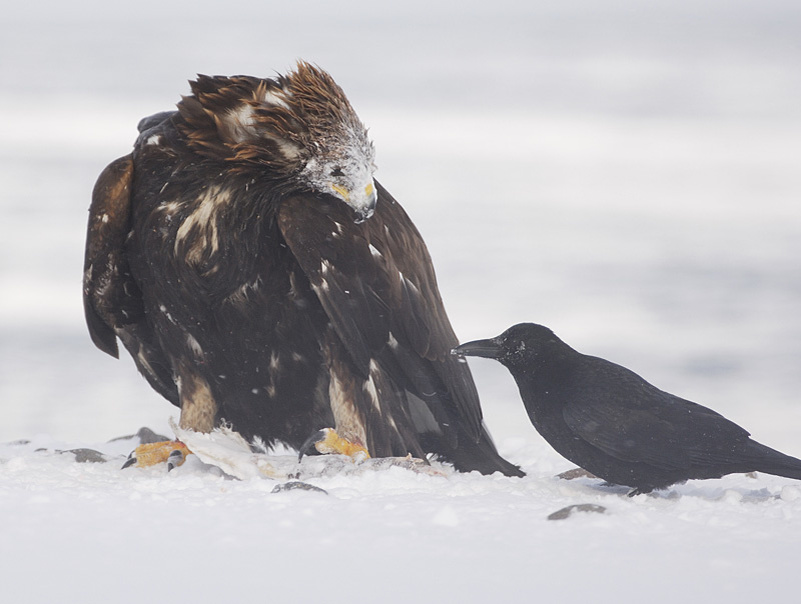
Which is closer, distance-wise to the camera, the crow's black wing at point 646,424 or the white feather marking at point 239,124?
the crow's black wing at point 646,424

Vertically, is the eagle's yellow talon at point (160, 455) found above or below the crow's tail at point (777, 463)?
below

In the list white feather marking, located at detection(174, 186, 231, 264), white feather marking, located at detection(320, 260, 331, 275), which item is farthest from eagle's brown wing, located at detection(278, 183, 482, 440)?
white feather marking, located at detection(174, 186, 231, 264)

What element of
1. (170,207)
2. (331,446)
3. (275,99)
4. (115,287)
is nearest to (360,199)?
(275,99)

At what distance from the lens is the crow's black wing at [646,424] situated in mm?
4184

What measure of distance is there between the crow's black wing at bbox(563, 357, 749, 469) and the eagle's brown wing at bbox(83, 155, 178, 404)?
2.22 metres

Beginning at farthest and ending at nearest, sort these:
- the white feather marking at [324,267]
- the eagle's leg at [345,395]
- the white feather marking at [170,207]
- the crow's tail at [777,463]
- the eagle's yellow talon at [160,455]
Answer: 1. the eagle's yellow talon at [160,455]
2. the eagle's leg at [345,395]
3. the white feather marking at [170,207]
4. the white feather marking at [324,267]
5. the crow's tail at [777,463]

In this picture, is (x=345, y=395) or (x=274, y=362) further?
(x=274, y=362)

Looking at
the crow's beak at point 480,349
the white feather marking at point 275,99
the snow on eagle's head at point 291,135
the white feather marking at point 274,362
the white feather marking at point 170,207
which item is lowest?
the white feather marking at point 274,362

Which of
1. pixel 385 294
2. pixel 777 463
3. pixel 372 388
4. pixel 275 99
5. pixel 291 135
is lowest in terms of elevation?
pixel 777 463

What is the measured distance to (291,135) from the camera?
4.54m

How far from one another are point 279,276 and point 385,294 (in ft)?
1.59

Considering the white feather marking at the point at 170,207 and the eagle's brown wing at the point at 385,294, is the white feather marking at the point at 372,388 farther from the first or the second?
the white feather marking at the point at 170,207

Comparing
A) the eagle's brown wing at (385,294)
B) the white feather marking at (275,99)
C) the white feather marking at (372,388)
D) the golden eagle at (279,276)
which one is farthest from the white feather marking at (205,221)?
the white feather marking at (372,388)

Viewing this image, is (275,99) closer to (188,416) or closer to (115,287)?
(115,287)
